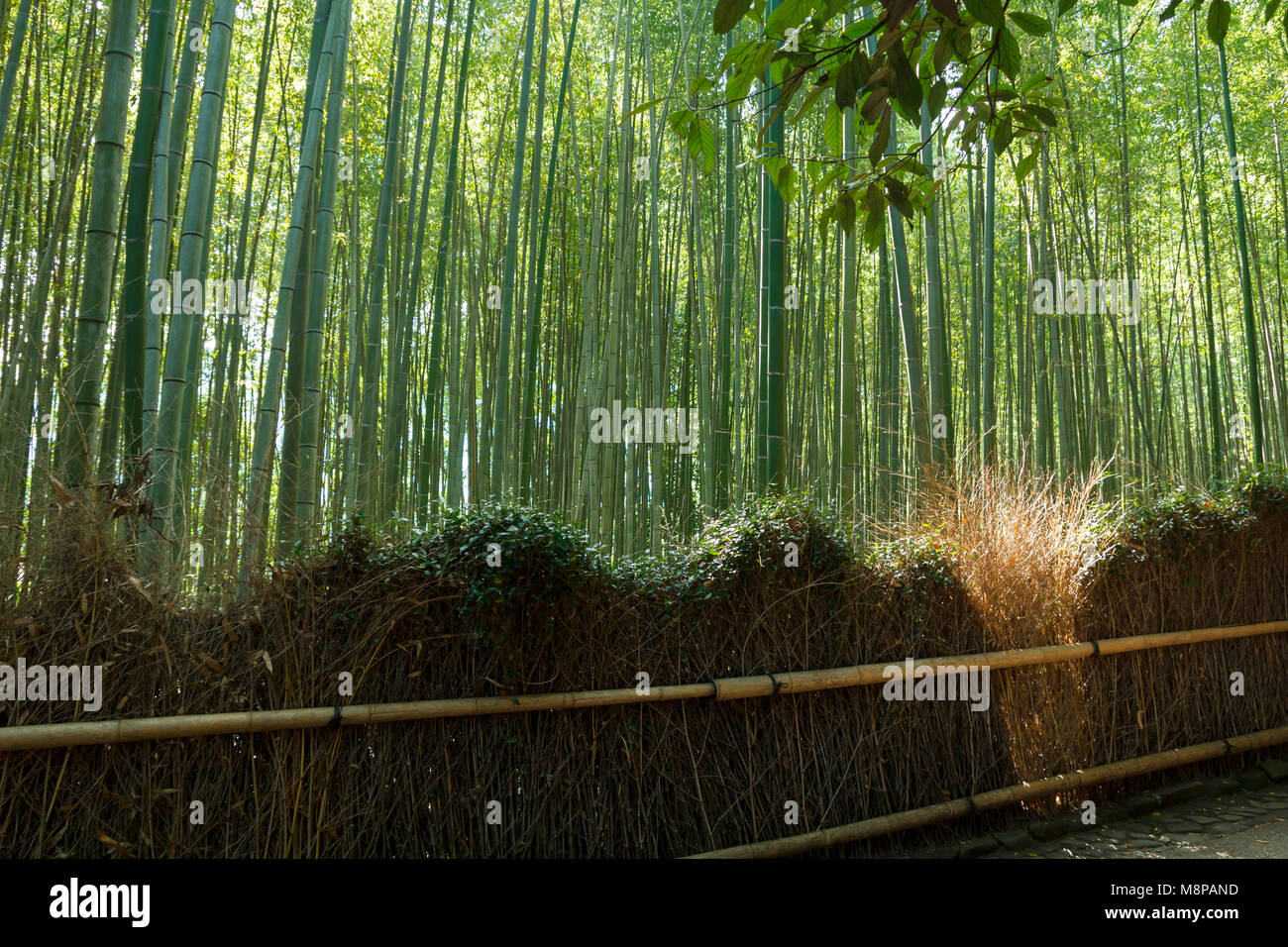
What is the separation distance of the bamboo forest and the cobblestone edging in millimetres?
1258

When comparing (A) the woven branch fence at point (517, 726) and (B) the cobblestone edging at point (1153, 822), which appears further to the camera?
(B) the cobblestone edging at point (1153, 822)

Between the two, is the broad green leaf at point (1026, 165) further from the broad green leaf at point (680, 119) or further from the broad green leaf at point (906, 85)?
the broad green leaf at point (680, 119)

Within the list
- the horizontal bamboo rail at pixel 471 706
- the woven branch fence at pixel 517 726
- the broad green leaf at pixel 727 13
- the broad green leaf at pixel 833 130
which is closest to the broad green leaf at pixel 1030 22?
the broad green leaf at pixel 833 130

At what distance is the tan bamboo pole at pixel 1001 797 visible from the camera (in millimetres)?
2723

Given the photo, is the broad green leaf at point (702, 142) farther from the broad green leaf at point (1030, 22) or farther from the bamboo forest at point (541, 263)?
the broad green leaf at point (1030, 22)

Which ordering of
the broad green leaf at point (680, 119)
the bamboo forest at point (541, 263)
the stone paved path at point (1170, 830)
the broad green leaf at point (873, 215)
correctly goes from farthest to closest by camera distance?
the stone paved path at point (1170, 830), the bamboo forest at point (541, 263), the broad green leaf at point (873, 215), the broad green leaf at point (680, 119)

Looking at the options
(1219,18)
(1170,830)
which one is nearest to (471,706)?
(1219,18)

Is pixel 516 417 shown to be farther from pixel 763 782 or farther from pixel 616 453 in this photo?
pixel 763 782

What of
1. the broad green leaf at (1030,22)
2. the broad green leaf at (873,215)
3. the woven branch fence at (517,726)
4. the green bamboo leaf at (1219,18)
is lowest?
the woven branch fence at (517,726)

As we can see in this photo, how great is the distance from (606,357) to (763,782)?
3.02 m

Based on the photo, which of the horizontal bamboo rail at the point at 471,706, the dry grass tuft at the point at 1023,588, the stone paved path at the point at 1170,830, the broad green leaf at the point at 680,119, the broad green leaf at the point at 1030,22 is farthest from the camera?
the dry grass tuft at the point at 1023,588

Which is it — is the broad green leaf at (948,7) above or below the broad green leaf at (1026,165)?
below

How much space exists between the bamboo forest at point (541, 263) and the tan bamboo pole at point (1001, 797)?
108 cm

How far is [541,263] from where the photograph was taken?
5.64 m
